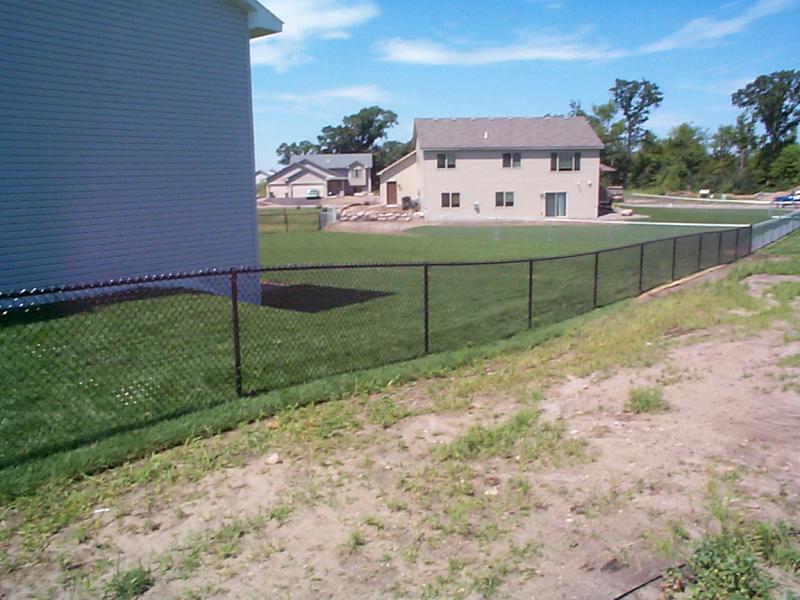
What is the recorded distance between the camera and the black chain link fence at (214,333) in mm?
6258

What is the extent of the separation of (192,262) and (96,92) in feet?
11.3

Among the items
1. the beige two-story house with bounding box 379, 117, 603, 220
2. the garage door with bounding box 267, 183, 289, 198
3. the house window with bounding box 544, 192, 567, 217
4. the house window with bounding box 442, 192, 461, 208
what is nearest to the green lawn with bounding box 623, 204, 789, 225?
the beige two-story house with bounding box 379, 117, 603, 220

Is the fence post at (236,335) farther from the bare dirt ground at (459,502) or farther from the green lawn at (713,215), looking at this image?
the green lawn at (713,215)

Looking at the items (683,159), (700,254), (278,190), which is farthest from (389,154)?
(700,254)

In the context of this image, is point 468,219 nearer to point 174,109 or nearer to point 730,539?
point 174,109

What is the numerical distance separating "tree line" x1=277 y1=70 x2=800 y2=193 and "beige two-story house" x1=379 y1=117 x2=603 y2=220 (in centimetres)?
4549

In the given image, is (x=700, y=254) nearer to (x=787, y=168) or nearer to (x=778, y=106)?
(x=787, y=168)

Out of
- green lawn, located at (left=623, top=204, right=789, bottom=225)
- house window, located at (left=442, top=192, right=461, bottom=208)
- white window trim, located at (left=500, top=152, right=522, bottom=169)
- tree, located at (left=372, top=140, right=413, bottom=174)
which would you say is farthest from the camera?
tree, located at (left=372, top=140, right=413, bottom=174)

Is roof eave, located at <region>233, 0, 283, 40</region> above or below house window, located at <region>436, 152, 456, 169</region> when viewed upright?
above

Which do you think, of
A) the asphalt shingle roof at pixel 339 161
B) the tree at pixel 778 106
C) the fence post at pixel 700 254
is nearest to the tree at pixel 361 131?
the asphalt shingle roof at pixel 339 161

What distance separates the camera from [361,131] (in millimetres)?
138125

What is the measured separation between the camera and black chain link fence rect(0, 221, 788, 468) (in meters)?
6.26

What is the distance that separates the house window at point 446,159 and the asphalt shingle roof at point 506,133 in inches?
20.8

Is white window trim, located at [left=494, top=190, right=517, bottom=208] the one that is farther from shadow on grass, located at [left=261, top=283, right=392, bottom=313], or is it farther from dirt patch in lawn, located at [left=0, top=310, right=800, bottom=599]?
dirt patch in lawn, located at [left=0, top=310, right=800, bottom=599]
